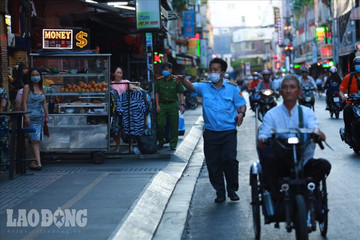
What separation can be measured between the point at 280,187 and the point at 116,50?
23474 millimetres

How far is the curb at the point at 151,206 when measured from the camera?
7254 mm

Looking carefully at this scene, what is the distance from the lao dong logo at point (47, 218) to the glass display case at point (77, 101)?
539 cm

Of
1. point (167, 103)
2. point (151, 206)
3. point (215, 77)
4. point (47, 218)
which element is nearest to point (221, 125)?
point (215, 77)

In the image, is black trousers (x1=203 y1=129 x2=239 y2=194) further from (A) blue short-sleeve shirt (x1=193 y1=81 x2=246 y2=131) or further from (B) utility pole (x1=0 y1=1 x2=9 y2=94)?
(B) utility pole (x1=0 y1=1 x2=9 y2=94)

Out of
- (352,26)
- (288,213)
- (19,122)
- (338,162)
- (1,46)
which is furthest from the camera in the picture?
(352,26)

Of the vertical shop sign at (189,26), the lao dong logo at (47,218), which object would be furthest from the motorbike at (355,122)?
the vertical shop sign at (189,26)

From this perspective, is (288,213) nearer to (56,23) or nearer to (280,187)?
(280,187)

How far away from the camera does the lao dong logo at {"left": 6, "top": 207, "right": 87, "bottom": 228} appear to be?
764 centimetres

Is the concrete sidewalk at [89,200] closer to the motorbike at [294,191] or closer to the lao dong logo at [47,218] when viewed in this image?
the lao dong logo at [47,218]

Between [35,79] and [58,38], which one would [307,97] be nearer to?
[58,38]

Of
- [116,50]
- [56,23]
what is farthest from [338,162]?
[116,50]

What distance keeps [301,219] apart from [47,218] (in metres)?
3.04

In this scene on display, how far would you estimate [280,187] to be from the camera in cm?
657

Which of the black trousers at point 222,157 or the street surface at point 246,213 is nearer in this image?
the street surface at point 246,213
